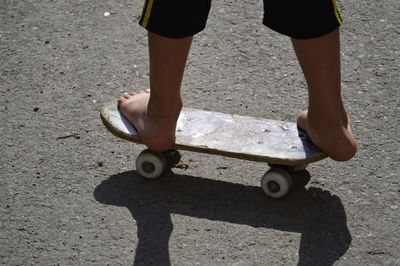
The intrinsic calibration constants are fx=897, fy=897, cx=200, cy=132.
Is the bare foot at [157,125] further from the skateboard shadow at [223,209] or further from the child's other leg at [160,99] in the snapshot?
the skateboard shadow at [223,209]

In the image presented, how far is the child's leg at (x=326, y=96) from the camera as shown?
320 cm

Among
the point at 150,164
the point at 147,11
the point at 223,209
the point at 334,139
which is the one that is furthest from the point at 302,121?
the point at 147,11

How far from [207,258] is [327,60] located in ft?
2.71

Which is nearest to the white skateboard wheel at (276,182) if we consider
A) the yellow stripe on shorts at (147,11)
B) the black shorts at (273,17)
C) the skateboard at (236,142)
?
the skateboard at (236,142)

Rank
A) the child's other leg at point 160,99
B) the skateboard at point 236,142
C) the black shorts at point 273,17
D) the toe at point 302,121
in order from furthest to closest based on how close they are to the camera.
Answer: the toe at point 302,121
the skateboard at point 236,142
the child's other leg at point 160,99
the black shorts at point 273,17

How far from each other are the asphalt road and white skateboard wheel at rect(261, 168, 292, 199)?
42 millimetres

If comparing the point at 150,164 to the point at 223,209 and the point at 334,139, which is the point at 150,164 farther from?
the point at 334,139

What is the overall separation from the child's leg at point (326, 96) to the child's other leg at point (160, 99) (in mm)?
439

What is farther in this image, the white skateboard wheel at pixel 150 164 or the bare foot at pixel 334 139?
the white skateboard wheel at pixel 150 164

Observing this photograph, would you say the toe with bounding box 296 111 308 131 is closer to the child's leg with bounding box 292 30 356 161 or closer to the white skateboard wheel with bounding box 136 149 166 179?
the child's leg with bounding box 292 30 356 161

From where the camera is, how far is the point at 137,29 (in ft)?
14.9

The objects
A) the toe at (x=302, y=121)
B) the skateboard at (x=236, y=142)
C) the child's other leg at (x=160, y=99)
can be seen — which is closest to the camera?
the child's other leg at (x=160, y=99)

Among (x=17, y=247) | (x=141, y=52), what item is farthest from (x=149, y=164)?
(x=141, y=52)

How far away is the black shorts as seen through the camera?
3.12 metres
